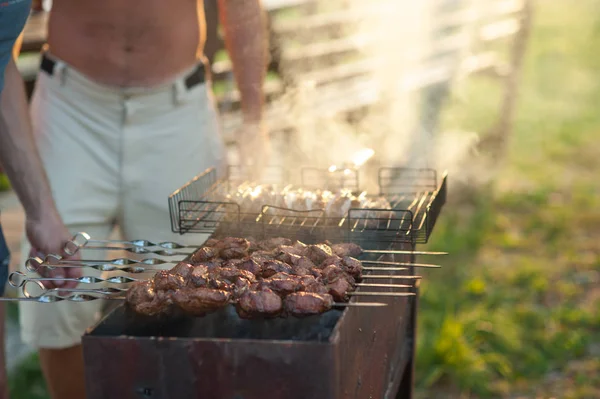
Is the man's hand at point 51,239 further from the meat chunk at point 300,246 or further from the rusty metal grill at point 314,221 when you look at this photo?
the meat chunk at point 300,246

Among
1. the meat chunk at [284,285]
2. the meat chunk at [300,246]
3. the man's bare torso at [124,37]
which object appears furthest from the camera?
the man's bare torso at [124,37]

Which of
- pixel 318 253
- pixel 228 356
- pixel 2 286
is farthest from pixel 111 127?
pixel 228 356

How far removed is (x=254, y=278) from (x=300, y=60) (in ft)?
19.9

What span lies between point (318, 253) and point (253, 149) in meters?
1.34

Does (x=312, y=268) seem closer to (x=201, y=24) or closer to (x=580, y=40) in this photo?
(x=201, y=24)

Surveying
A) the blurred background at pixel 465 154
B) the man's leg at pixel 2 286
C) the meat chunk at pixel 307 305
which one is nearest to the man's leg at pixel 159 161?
the man's leg at pixel 2 286

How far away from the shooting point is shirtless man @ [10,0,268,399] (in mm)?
3639

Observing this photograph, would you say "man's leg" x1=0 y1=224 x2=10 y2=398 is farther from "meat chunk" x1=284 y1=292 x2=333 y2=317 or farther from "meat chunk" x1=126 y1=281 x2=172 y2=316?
"meat chunk" x1=284 y1=292 x2=333 y2=317

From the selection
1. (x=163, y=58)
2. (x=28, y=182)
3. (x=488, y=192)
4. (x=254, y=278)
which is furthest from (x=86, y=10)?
(x=488, y=192)

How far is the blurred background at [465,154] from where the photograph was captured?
16.8ft

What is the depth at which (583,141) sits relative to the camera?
10609mm

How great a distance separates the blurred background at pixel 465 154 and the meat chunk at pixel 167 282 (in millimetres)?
2228

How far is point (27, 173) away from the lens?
3.29 m

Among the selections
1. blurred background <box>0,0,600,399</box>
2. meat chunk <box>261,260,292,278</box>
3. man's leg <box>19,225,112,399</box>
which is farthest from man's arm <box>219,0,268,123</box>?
meat chunk <box>261,260,292,278</box>
